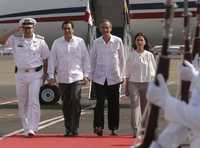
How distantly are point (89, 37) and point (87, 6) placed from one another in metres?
0.79

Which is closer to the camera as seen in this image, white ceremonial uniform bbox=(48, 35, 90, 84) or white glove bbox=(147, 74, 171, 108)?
white glove bbox=(147, 74, 171, 108)

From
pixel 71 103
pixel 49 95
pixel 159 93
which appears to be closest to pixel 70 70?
pixel 71 103

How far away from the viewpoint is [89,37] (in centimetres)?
1695

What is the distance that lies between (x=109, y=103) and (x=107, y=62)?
2.22 ft

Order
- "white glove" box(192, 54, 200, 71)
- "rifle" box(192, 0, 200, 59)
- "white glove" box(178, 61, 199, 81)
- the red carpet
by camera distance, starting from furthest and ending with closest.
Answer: the red carpet
"white glove" box(192, 54, 200, 71)
"rifle" box(192, 0, 200, 59)
"white glove" box(178, 61, 199, 81)

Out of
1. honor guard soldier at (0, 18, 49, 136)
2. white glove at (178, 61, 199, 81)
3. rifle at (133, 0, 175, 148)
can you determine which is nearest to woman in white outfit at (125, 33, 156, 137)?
honor guard soldier at (0, 18, 49, 136)

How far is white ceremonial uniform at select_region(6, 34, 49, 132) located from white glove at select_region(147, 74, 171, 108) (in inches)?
280

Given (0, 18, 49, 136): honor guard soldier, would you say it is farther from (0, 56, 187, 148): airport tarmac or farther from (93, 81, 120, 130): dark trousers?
(93, 81, 120, 130): dark trousers

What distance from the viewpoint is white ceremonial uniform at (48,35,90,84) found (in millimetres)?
11039

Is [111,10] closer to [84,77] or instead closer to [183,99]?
[84,77]

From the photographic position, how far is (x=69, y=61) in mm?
11055

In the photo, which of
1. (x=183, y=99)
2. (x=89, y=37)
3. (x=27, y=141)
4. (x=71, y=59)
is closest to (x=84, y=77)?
(x=71, y=59)

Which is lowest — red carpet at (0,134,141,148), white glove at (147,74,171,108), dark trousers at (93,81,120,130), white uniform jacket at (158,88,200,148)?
red carpet at (0,134,141,148)

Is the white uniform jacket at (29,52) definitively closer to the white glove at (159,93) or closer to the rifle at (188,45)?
the rifle at (188,45)
